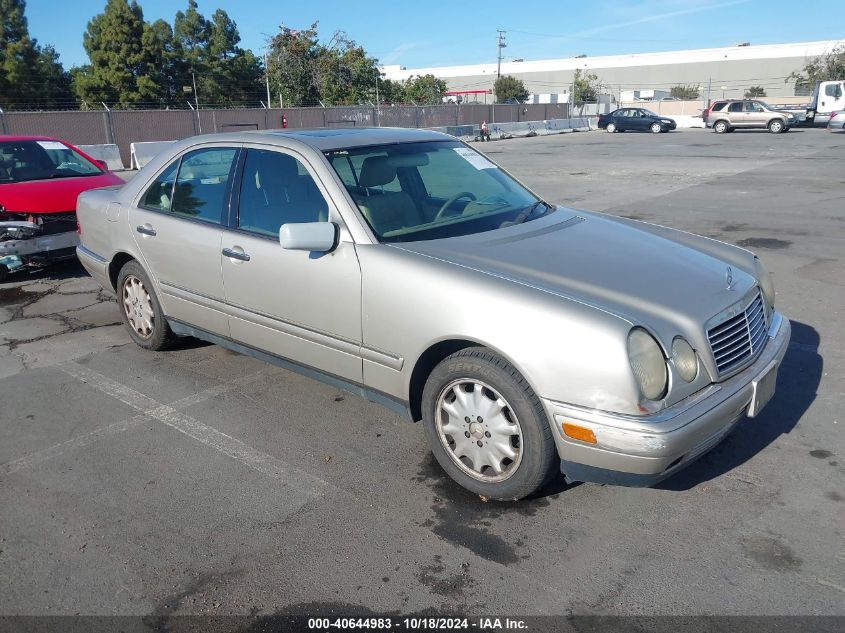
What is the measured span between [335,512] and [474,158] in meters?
2.54

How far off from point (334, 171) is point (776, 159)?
20075mm

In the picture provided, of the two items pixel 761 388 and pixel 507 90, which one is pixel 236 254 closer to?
pixel 761 388

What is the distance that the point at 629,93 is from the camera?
86500 mm

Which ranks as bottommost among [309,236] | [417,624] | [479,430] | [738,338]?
[417,624]

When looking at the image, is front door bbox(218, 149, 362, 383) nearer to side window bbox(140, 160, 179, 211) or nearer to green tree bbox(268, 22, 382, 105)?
side window bbox(140, 160, 179, 211)

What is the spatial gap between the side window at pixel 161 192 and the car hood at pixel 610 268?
2.16m

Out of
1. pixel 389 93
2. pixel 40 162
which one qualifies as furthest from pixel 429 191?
pixel 389 93

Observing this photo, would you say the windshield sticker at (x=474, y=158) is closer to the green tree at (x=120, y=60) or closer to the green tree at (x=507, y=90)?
the green tree at (x=120, y=60)

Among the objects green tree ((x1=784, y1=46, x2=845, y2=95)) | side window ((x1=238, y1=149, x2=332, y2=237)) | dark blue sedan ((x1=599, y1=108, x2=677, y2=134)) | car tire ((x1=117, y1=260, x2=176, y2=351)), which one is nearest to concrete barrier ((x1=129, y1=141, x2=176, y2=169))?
car tire ((x1=117, y1=260, x2=176, y2=351))

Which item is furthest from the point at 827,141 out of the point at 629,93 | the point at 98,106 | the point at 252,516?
the point at 629,93

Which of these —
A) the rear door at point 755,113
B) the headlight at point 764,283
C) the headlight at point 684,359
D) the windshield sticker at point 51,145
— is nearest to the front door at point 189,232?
the headlight at point 684,359

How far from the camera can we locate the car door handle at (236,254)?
4082 millimetres

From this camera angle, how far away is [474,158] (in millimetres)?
4633

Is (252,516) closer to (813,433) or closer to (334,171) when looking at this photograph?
(334,171)
